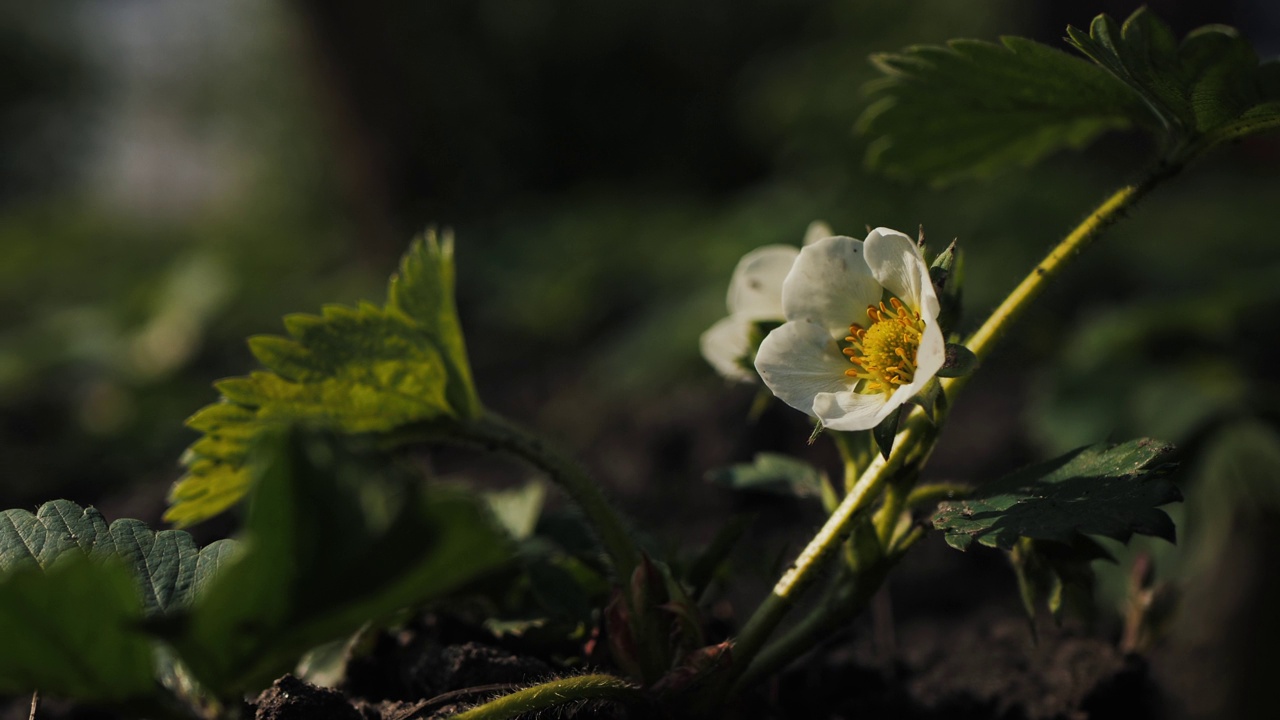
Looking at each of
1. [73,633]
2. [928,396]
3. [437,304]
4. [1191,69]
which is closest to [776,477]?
[928,396]

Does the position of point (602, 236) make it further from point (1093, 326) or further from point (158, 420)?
point (1093, 326)

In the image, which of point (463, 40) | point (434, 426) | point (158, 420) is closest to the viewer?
point (434, 426)

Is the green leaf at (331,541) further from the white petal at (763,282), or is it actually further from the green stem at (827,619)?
the white petal at (763,282)

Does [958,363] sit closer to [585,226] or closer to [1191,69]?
[1191,69]

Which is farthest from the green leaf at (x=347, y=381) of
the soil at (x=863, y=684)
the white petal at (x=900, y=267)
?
the white petal at (x=900, y=267)

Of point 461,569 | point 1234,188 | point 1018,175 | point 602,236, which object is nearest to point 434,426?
point 461,569

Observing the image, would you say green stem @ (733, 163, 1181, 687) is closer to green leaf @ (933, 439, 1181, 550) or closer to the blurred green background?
green leaf @ (933, 439, 1181, 550)
